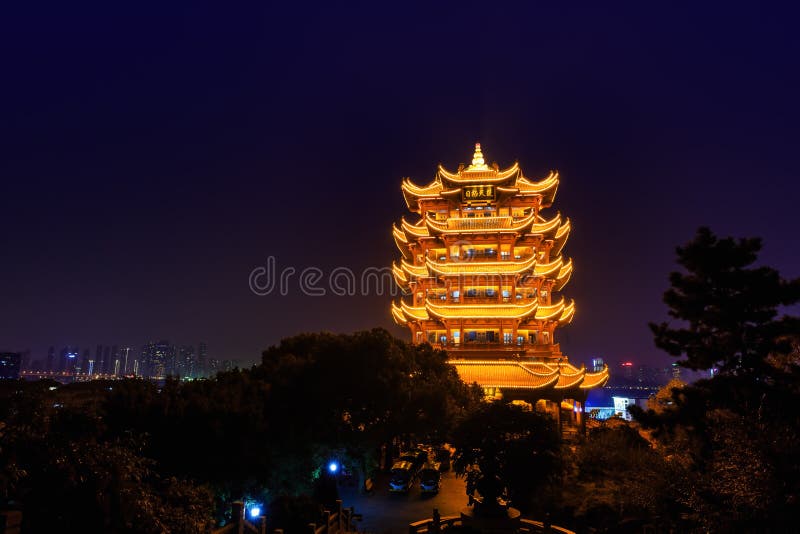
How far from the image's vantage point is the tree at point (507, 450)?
48.6 feet

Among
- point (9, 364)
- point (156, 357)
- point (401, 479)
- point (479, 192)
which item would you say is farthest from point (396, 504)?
point (156, 357)

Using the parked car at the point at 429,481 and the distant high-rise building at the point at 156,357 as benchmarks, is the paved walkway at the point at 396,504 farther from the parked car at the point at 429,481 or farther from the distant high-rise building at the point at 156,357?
the distant high-rise building at the point at 156,357

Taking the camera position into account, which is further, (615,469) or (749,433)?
(615,469)

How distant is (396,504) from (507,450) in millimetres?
8492

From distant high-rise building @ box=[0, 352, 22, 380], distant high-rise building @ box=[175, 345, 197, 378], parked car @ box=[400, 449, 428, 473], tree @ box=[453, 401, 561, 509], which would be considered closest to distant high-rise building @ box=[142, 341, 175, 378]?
distant high-rise building @ box=[175, 345, 197, 378]

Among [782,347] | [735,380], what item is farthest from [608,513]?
[782,347]

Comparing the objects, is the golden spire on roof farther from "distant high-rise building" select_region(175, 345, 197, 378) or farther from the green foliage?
"distant high-rise building" select_region(175, 345, 197, 378)

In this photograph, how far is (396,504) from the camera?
21625 millimetres

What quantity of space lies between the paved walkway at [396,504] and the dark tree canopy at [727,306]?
10364mm

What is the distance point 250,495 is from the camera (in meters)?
17.3

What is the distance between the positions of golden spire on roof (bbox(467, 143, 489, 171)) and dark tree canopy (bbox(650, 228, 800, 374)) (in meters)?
27.1

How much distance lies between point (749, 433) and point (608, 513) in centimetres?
566

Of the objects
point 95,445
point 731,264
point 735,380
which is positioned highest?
point 731,264

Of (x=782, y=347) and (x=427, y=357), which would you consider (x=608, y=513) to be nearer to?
(x=782, y=347)
